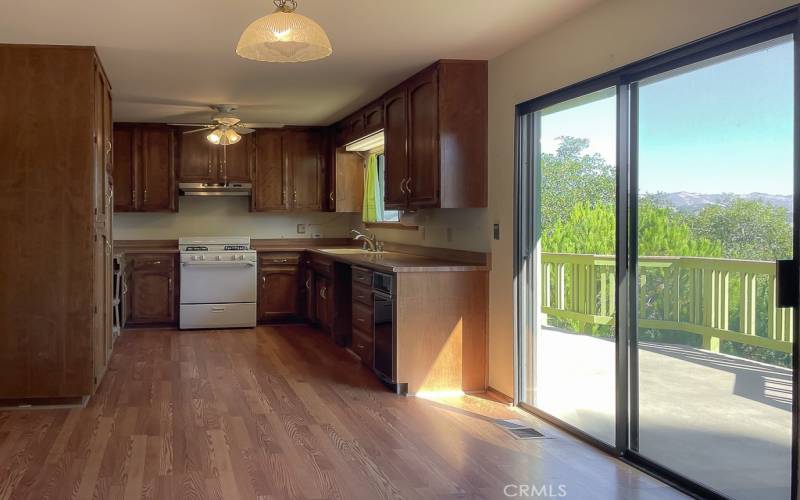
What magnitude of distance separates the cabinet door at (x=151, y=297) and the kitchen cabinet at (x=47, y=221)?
328 cm

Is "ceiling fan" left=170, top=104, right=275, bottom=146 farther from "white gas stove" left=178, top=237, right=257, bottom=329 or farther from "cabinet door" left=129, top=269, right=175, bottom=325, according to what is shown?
"cabinet door" left=129, top=269, right=175, bottom=325

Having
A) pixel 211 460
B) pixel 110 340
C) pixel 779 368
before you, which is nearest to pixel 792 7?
pixel 779 368

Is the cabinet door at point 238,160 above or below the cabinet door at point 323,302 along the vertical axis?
→ above

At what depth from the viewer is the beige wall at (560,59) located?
309 cm

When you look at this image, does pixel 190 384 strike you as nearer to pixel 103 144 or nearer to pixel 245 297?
pixel 103 144

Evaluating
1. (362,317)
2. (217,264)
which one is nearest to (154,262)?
(217,264)

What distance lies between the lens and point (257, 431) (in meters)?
4.15

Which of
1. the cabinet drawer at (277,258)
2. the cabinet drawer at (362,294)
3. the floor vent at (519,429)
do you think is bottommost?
the floor vent at (519,429)

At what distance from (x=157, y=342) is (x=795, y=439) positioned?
579cm

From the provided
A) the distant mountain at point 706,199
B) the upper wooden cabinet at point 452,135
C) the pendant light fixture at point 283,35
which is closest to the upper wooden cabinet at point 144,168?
the upper wooden cabinet at point 452,135

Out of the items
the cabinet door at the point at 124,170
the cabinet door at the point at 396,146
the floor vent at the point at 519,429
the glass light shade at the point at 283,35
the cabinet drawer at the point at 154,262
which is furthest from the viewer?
the cabinet door at the point at 124,170

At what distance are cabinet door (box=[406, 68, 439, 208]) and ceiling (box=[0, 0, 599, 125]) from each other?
0.48ft

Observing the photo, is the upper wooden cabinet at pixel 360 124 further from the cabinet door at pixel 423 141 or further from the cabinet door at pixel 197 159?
the cabinet door at pixel 197 159

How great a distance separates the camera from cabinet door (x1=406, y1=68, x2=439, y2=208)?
16.6 feet
